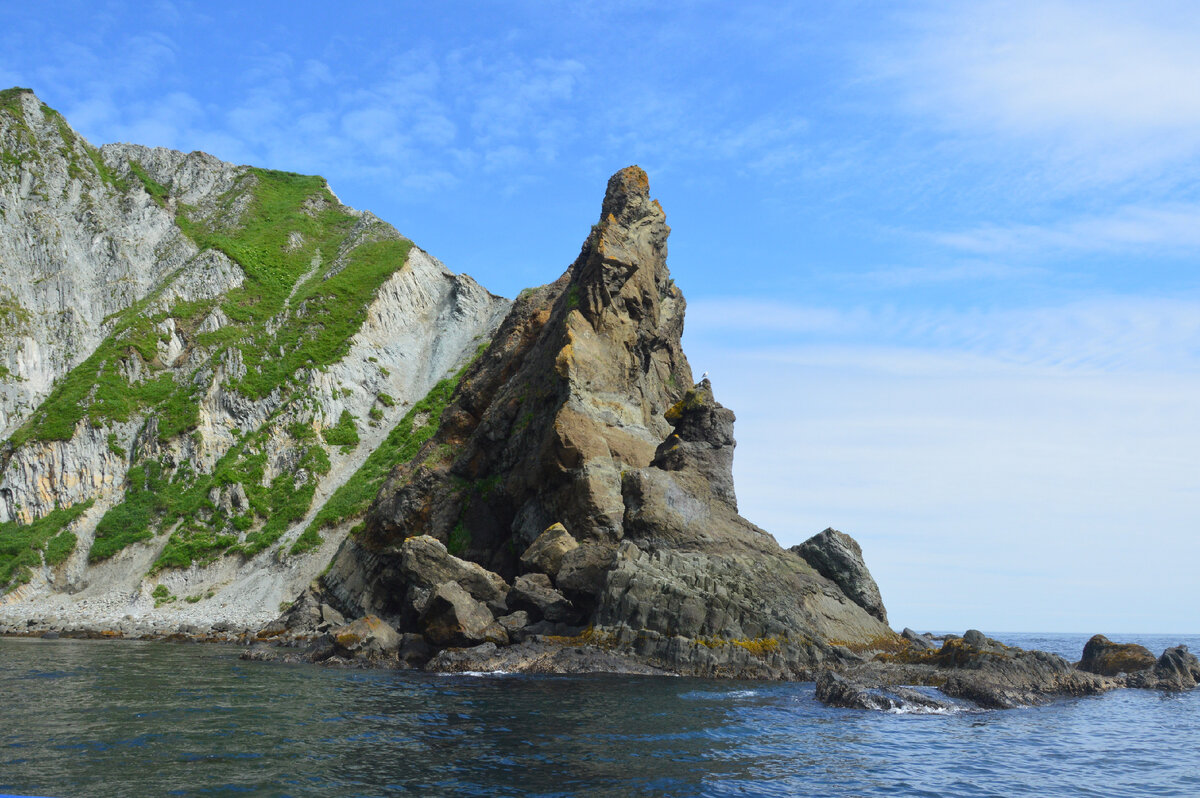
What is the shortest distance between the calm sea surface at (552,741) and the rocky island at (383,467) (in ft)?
12.7

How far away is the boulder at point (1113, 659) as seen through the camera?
3375cm

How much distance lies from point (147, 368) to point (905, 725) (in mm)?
86720


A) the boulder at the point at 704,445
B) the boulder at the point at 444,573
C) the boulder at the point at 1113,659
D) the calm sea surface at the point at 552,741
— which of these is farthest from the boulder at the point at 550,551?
the boulder at the point at 1113,659

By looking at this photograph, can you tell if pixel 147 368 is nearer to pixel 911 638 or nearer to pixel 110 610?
pixel 110 610

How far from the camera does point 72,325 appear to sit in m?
90.1

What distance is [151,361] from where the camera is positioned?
282 feet

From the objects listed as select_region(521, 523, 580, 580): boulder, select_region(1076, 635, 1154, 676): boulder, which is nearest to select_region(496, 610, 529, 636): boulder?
select_region(521, 523, 580, 580): boulder

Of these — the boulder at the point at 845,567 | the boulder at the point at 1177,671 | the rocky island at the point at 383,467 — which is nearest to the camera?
the boulder at the point at 1177,671

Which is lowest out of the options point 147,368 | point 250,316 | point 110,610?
point 110,610

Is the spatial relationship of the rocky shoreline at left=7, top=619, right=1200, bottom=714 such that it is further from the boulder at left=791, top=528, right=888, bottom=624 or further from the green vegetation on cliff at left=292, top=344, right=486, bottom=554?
the green vegetation on cliff at left=292, top=344, right=486, bottom=554

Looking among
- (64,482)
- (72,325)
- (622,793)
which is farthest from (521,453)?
(72,325)

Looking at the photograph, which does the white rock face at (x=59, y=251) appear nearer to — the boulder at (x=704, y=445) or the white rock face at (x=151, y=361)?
the white rock face at (x=151, y=361)

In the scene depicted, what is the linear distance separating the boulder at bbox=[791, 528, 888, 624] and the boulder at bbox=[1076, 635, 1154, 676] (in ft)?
30.0

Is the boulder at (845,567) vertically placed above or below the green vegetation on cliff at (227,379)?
below
